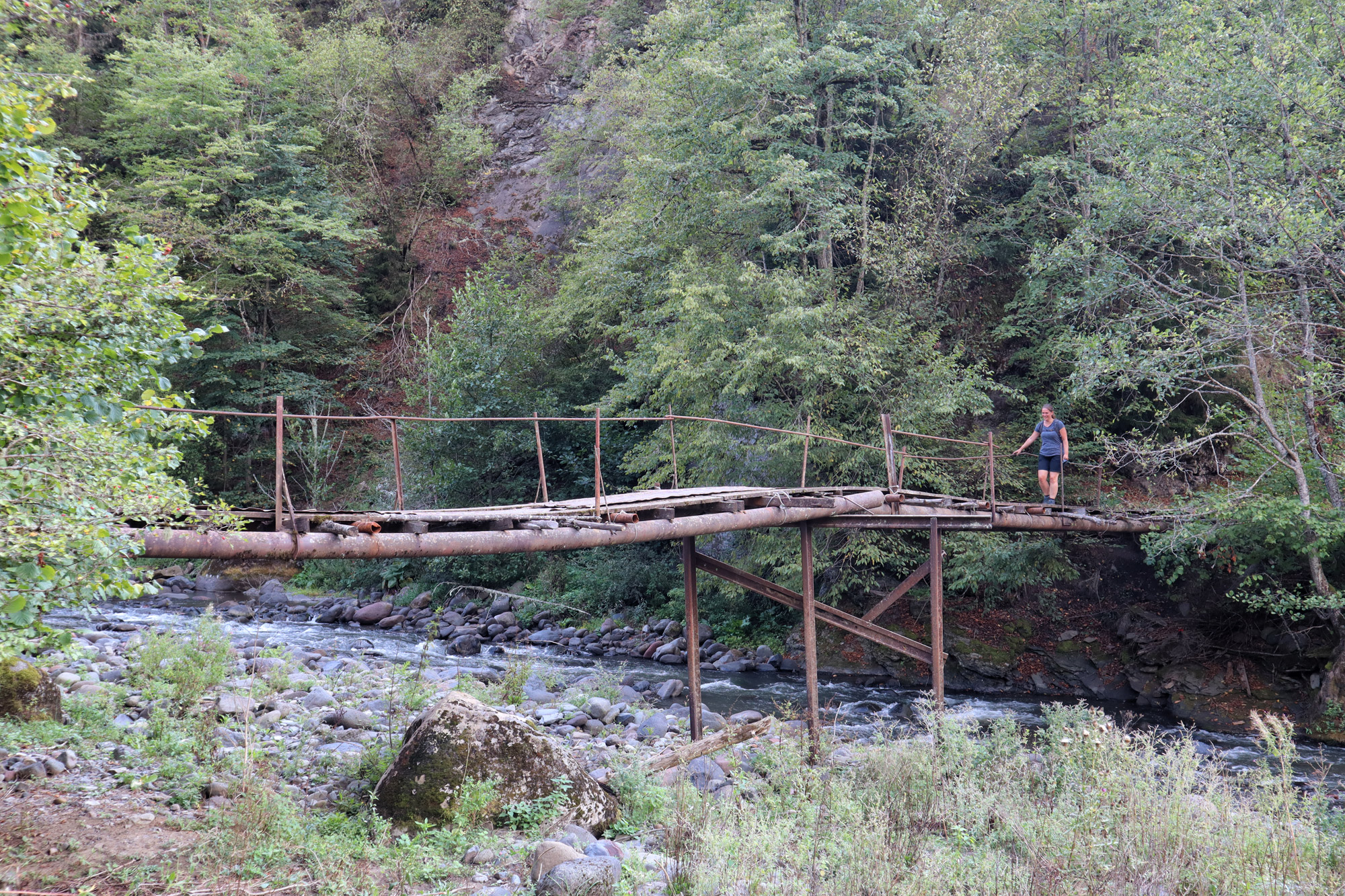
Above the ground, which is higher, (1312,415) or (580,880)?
(1312,415)

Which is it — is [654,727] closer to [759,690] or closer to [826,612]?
[826,612]

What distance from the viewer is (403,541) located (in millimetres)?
5996

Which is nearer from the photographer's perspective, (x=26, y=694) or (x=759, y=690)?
(x=26, y=694)

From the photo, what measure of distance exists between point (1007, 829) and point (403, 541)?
490 centimetres

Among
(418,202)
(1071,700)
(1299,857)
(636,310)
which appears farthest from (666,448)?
(418,202)

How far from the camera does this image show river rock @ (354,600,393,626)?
1966 centimetres

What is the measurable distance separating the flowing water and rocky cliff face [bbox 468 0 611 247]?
1712 cm

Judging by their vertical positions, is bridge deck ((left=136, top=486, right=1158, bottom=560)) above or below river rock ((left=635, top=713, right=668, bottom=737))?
above

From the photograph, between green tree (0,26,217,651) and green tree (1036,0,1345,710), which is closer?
green tree (0,26,217,651)

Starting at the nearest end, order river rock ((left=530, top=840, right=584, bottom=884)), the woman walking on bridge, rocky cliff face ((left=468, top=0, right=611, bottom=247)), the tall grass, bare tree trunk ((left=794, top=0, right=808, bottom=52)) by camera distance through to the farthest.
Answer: the tall grass < river rock ((left=530, top=840, right=584, bottom=884)) < the woman walking on bridge < bare tree trunk ((left=794, top=0, right=808, bottom=52)) < rocky cliff face ((left=468, top=0, right=611, bottom=247))

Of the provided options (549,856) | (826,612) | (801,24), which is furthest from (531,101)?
(549,856)

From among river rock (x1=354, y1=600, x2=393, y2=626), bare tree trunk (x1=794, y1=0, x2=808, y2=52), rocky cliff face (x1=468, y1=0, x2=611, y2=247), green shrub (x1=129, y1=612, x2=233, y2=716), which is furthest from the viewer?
rocky cliff face (x1=468, y1=0, x2=611, y2=247)

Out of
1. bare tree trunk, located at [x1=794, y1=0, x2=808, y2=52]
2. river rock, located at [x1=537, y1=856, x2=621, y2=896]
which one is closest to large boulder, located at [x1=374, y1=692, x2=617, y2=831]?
river rock, located at [x1=537, y1=856, x2=621, y2=896]

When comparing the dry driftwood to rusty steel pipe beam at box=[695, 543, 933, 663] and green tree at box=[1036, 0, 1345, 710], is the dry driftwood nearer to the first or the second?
rusty steel pipe beam at box=[695, 543, 933, 663]
